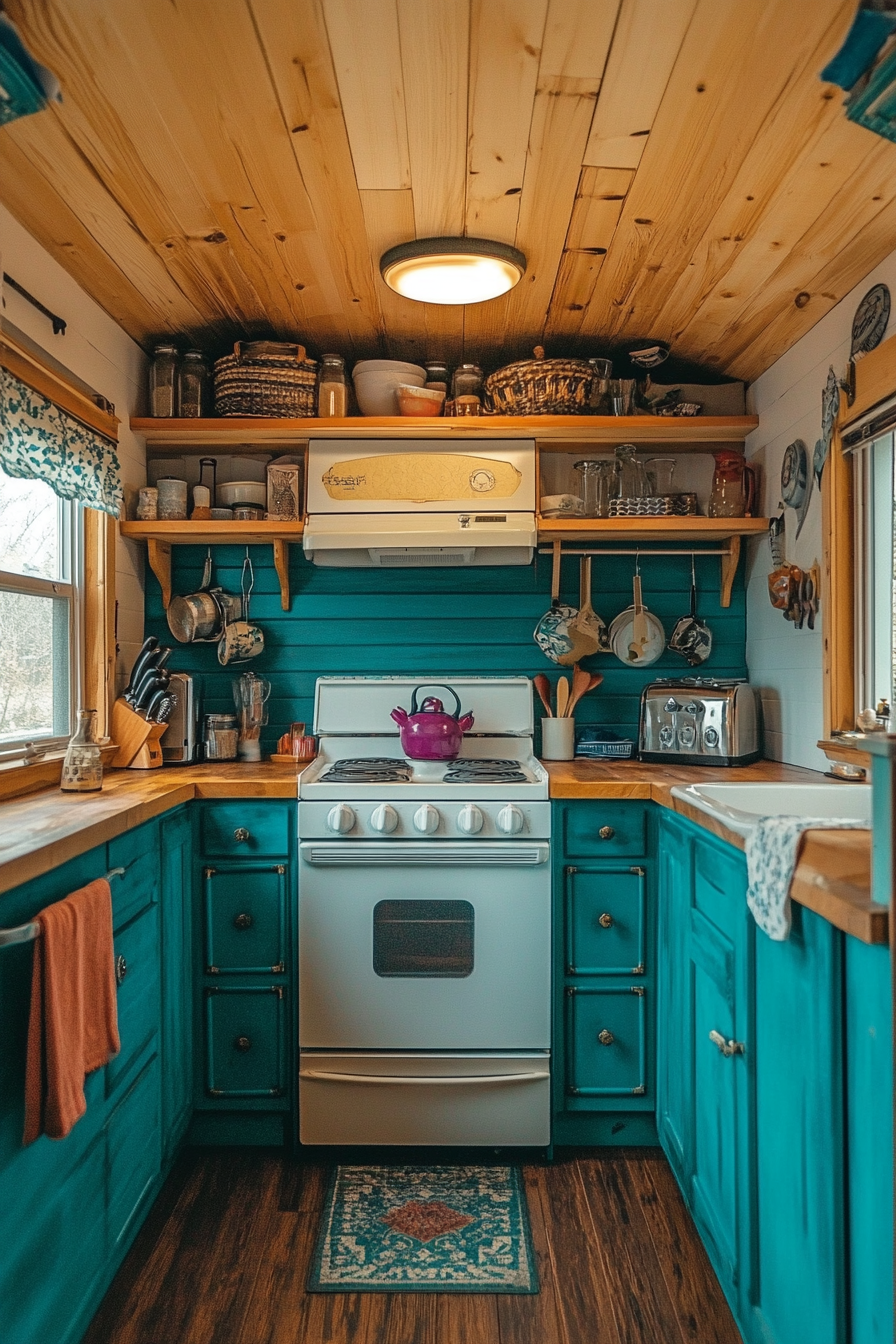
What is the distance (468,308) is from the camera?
2.56 meters

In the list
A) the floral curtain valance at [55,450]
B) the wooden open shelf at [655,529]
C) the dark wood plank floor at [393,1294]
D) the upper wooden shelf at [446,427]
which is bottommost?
the dark wood plank floor at [393,1294]

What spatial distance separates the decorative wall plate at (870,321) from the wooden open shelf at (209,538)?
1565 millimetres

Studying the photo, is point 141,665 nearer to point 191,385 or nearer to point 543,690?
point 191,385

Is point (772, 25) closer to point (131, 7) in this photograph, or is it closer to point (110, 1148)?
point (131, 7)

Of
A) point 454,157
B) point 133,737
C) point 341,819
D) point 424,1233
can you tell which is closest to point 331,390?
point 454,157

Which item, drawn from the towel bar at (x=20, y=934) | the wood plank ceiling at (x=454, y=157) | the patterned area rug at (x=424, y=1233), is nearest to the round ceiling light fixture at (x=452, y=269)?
the wood plank ceiling at (x=454, y=157)

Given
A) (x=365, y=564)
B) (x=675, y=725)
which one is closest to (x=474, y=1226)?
→ (x=675, y=725)

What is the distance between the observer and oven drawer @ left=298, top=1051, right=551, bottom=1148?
91.0 inches

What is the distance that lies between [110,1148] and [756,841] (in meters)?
1.32

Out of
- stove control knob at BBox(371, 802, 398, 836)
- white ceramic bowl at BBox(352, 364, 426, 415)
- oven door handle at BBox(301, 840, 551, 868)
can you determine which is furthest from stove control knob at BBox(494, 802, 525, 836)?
white ceramic bowl at BBox(352, 364, 426, 415)

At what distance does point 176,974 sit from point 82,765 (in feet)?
1.80

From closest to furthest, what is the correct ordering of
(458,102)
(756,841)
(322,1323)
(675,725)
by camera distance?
(756,841), (458,102), (322,1323), (675,725)

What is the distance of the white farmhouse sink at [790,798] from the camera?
1949 millimetres

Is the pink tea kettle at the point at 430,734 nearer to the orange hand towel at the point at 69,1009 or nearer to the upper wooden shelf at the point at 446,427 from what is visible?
the upper wooden shelf at the point at 446,427
